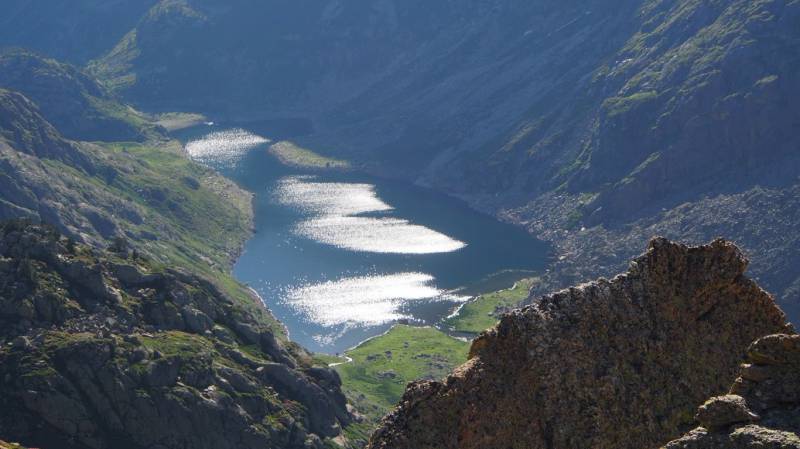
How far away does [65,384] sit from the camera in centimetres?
10200

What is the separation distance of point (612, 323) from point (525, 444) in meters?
4.88

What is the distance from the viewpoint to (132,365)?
11100cm

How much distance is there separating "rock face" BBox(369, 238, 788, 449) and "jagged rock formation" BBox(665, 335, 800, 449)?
6598mm

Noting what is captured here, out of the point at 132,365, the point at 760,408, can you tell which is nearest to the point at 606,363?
the point at 760,408

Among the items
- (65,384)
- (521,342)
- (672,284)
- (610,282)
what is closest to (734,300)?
(672,284)

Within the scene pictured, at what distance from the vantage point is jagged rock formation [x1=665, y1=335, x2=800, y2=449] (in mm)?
22547

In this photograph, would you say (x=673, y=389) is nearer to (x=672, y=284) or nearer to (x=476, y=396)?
(x=672, y=284)

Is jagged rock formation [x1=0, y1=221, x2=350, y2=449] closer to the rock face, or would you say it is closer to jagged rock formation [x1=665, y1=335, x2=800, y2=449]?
the rock face

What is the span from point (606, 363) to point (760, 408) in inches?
313

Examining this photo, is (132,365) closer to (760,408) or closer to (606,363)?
(606,363)

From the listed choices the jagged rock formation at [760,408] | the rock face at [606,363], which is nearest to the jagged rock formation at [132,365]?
the rock face at [606,363]

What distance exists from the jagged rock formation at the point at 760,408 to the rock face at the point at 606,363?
6598 millimetres

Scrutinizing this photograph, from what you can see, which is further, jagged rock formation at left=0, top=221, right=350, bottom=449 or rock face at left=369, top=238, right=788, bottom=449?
jagged rock formation at left=0, top=221, right=350, bottom=449

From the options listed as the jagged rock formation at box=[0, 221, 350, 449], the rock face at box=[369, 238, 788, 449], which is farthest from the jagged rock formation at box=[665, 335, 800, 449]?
the jagged rock formation at box=[0, 221, 350, 449]
